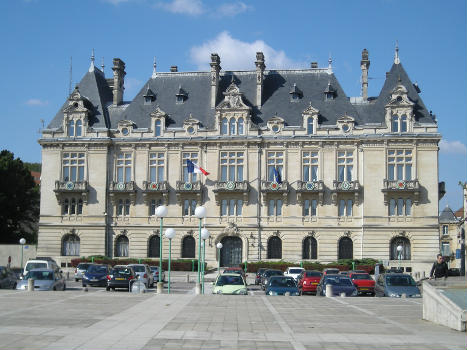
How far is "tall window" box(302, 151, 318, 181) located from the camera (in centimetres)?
6650

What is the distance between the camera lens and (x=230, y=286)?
37500 mm

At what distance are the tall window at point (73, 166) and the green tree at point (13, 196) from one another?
856 centimetres

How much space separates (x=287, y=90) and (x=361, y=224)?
51.9ft

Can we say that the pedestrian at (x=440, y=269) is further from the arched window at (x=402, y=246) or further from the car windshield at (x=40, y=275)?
the arched window at (x=402, y=246)

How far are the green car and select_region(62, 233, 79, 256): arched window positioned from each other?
3496cm

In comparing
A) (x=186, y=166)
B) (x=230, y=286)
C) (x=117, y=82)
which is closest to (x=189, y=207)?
(x=186, y=166)

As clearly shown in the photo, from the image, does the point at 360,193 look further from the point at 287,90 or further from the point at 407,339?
the point at 407,339

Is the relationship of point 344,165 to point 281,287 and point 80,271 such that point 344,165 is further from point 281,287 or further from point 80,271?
point 281,287

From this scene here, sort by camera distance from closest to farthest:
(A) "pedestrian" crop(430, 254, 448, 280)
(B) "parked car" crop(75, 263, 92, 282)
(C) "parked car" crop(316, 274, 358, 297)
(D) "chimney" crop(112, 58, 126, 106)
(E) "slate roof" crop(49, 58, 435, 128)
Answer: (A) "pedestrian" crop(430, 254, 448, 280) < (C) "parked car" crop(316, 274, 358, 297) < (B) "parked car" crop(75, 263, 92, 282) < (E) "slate roof" crop(49, 58, 435, 128) < (D) "chimney" crop(112, 58, 126, 106)

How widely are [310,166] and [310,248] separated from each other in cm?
801

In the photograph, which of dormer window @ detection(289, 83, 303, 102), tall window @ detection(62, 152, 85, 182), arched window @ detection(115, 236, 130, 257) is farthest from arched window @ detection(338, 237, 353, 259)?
tall window @ detection(62, 152, 85, 182)

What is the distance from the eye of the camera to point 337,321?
909 inches

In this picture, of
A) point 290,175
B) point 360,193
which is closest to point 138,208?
point 290,175

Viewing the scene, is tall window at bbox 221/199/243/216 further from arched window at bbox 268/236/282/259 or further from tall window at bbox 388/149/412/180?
tall window at bbox 388/149/412/180
